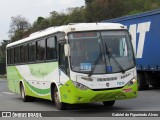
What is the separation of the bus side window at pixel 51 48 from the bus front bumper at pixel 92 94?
1689 millimetres

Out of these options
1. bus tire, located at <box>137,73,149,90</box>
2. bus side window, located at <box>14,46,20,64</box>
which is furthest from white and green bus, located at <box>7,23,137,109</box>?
bus tire, located at <box>137,73,149,90</box>

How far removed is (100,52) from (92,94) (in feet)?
4.38

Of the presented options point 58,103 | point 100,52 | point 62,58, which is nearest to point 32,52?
point 58,103

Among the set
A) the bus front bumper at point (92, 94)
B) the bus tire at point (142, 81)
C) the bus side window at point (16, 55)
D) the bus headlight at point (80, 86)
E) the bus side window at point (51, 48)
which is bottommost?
the bus tire at point (142, 81)

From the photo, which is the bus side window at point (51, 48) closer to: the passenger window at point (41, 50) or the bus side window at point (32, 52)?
the passenger window at point (41, 50)

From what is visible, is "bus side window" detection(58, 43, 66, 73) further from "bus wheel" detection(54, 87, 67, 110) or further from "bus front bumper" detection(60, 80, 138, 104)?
"bus wheel" detection(54, 87, 67, 110)

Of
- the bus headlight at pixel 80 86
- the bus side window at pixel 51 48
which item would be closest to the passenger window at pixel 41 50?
the bus side window at pixel 51 48

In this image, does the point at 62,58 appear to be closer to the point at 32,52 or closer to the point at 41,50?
the point at 41,50

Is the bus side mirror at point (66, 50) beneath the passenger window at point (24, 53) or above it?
above

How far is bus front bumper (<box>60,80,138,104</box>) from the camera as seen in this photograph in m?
13.5

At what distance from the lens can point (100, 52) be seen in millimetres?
13953

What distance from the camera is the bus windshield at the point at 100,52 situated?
1376 cm

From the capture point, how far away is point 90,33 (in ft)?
46.6

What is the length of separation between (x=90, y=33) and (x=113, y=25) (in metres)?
0.89
